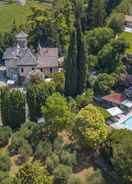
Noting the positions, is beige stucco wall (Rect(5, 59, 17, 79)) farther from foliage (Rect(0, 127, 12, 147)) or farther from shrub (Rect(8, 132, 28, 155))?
shrub (Rect(8, 132, 28, 155))

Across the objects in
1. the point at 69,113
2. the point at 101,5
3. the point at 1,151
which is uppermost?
the point at 101,5

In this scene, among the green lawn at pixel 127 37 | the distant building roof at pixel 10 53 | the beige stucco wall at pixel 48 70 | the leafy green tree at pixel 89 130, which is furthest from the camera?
the green lawn at pixel 127 37

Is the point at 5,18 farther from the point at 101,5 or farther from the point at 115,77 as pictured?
the point at 115,77

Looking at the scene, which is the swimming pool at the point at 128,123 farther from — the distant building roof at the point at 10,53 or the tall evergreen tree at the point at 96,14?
the tall evergreen tree at the point at 96,14

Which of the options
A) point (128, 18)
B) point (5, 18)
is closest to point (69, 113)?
point (128, 18)

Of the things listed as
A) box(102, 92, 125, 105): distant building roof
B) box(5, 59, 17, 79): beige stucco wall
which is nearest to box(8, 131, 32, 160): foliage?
box(102, 92, 125, 105): distant building roof

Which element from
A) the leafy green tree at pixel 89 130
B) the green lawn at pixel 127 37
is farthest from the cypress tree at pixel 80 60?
the green lawn at pixel 127 37

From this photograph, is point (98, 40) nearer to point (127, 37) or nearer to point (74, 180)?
point (127, 37)
